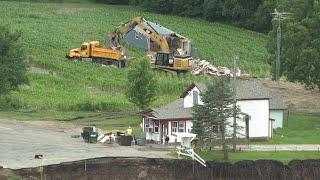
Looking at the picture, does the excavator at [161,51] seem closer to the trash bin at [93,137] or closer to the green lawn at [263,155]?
the trash bin at [93,137]

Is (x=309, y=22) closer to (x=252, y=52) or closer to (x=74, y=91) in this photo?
(x=74, y=91)

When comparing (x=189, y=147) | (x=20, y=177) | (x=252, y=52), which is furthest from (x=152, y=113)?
(x=252, y=52)

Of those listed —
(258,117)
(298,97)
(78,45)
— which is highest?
(78,45)

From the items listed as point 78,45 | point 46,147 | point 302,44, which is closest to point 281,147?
point 46,147

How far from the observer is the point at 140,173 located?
171 ft

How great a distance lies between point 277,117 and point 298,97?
18632mm

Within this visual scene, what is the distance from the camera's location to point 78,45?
10694cm

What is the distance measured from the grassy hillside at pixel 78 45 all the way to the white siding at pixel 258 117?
536 inches

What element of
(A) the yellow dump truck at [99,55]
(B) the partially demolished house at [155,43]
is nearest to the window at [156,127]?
(A) the yellow dump truck at [99,55]

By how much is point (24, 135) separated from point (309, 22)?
27.2 meters

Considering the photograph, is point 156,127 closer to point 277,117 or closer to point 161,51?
point 277,117

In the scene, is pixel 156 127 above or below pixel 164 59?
below

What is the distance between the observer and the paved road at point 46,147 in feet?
172

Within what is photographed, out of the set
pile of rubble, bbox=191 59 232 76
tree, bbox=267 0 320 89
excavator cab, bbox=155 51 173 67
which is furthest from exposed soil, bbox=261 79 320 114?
excavator cab, bbox=155 51 173 67
